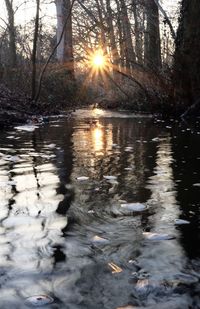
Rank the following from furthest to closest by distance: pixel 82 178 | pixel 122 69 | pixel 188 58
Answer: pixel 122 69
pixel 188 58
pixel 82 178

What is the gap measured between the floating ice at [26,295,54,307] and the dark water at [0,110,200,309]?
0.08 feet

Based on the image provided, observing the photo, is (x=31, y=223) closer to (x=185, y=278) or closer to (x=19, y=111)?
(x=185, y=278)

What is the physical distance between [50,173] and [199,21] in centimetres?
954

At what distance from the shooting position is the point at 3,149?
7090mm

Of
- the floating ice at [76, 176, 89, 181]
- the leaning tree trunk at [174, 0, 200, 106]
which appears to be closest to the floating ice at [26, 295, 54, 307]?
the floating ice at [76, 176, 89, 181]

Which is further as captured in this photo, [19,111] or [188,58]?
[188,58]

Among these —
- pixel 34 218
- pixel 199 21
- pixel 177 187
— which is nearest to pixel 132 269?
pixel 34 218

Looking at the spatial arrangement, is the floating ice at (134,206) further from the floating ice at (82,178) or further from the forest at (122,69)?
the forest at (122,69)

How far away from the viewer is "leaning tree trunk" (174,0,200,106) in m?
13.2

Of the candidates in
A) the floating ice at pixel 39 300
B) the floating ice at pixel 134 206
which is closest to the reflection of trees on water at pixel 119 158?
the floating ice at pixel 134 206

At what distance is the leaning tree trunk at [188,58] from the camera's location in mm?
13195

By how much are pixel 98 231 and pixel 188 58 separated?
10.9 m

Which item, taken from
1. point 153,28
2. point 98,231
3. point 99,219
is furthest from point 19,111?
point 98,231

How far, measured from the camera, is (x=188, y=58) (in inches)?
524
